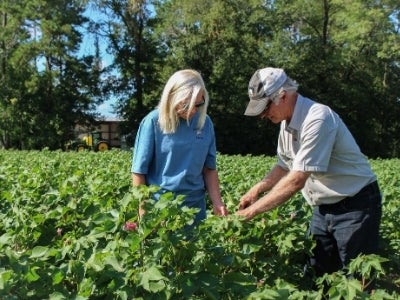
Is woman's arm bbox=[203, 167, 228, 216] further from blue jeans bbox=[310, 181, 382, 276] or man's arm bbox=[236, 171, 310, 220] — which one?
blue jeans bbox=[310, 181, 382, 276]

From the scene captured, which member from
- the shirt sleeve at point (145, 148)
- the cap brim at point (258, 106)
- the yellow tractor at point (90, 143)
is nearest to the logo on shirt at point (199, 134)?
the shirt sleeve at point (145, 148)

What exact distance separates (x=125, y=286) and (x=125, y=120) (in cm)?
3277

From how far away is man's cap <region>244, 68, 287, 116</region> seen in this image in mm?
3154

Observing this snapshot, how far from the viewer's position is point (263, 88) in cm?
315

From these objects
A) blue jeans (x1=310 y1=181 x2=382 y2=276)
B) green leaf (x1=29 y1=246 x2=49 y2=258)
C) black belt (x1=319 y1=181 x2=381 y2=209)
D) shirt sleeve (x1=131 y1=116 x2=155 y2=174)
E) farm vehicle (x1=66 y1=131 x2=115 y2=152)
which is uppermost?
shirt sleeve (x1=131 y1=116 x2=155 y2=174)

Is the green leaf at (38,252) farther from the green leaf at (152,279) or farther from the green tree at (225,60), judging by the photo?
the green tree at (225,60)

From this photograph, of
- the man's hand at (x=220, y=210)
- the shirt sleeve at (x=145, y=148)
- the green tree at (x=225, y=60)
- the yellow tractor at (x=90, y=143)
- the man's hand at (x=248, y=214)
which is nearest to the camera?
the man's hand at (x=248, y=214)

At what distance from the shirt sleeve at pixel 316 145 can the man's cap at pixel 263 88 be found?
0.26 meters

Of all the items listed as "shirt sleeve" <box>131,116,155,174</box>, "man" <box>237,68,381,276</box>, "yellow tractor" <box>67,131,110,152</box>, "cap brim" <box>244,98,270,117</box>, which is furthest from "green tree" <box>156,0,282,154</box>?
"cap brim" <box>244,98,270,117</box>

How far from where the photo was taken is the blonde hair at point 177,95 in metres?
3.16

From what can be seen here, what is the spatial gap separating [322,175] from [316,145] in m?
0.29

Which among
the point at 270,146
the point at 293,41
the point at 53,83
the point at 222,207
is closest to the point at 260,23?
the point at 293,41

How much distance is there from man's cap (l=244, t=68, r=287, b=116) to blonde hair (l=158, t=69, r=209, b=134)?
280 millimetres

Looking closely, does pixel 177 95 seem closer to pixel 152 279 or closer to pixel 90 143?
pixel 152 279
